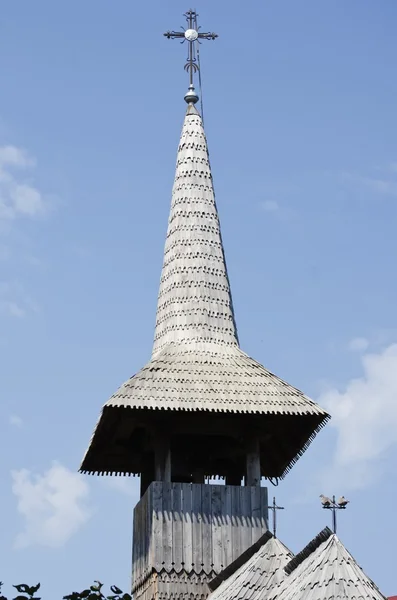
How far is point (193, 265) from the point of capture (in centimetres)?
2627

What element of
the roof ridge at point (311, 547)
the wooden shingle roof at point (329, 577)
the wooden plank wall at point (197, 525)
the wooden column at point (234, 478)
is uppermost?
the wooden column at point (234, 478)

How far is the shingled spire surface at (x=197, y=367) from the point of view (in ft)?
78.9

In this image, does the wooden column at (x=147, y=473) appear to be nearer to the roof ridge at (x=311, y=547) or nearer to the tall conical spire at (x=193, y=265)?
the tall conical spire at (x=193, y=265)

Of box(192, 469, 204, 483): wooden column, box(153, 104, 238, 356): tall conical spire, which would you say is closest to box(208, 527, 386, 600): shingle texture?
box(192, 469, 204, 483): wooden column

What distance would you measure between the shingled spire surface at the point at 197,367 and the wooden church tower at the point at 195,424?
0.07 feet

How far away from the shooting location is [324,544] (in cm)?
2056

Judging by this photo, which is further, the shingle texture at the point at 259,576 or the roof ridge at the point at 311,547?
the shingle texture at the point at 259,576

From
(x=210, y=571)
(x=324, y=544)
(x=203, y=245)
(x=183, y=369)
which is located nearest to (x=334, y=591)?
(x=324, y=544)

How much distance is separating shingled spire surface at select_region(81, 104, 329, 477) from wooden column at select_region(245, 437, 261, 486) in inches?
12.7

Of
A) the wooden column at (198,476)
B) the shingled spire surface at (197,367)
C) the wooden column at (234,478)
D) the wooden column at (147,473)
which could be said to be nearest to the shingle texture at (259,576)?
the shingled spire surface at (197,367)

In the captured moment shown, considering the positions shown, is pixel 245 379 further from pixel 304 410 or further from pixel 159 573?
pixel 159 573

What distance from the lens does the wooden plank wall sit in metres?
23.7

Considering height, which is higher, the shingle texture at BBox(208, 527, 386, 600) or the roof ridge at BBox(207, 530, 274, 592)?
Result: the roof ridge at BBox(207, 530, 274, 592)

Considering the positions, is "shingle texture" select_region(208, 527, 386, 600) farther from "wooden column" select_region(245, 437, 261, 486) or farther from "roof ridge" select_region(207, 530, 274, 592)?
"wooden column" select_region(245, 437, 261, 486)
